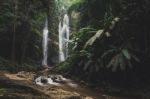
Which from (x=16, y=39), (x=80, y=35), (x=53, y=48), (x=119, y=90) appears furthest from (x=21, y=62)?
(x=119, y=90)

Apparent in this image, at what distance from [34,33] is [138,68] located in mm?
12015

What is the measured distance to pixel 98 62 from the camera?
13.6 m

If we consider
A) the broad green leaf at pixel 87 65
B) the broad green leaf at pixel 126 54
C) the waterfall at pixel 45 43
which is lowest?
the broad green leaf at pixel 87 65

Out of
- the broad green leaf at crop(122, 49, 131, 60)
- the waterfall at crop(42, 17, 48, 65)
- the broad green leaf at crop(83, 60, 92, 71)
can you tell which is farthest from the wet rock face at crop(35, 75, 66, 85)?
the waterfall at crop(42, 17, 48, 65)

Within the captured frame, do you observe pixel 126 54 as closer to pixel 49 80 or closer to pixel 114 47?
pixel 114 47

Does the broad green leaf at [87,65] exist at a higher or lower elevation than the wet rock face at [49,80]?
higher

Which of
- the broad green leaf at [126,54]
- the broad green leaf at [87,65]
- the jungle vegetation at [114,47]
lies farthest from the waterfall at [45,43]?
the broad green leaf at [126,54]

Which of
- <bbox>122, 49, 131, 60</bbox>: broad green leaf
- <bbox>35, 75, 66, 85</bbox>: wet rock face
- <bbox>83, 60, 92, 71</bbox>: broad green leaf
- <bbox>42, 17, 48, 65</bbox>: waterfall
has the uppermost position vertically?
<bbox>42, 17, 48, 65</bbox>: waterfall

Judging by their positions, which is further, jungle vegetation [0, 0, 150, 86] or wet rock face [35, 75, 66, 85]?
wet rock face [35, 75, 66, 85]

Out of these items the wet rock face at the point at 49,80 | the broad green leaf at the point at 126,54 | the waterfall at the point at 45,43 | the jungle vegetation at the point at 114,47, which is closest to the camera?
the broad green leaf at the point at 126,54

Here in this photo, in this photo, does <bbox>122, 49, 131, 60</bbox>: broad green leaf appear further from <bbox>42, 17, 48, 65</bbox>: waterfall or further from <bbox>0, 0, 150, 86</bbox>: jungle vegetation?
<bbox>42, 17, 48, 65</bbox>: waterfall

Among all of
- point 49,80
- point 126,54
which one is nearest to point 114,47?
point 126,54

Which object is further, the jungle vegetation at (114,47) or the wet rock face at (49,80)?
the wet rock face at (49,80)

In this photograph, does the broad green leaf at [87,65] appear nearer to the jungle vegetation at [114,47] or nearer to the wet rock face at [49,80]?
the jungle vegetation at [114,47]
